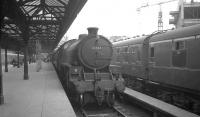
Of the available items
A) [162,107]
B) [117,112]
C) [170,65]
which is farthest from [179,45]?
[117,112]

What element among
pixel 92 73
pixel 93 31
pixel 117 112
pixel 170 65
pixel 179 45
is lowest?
pixel 117 112

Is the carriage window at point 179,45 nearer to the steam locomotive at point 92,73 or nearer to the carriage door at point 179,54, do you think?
the carriage door at point 179,54

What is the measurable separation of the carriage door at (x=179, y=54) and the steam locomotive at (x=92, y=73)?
7.48 feet

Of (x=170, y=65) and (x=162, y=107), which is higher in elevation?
(x=170, y=65)

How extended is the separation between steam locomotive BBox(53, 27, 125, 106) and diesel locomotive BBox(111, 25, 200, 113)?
1903mm

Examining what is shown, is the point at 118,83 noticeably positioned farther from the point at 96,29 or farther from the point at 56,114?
the point at 56,114

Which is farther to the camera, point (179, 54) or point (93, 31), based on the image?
point (93, 31)

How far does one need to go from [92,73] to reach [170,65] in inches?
123

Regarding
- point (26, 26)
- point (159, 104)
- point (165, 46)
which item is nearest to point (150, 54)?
point (165, 46)

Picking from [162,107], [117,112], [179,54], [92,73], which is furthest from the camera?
[92,73]

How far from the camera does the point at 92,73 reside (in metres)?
10.8

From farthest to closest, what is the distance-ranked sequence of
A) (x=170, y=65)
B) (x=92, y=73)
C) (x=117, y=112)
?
1. (x=92, y=73)
2. (x=170, y=65)
3. (x=117, y=112)

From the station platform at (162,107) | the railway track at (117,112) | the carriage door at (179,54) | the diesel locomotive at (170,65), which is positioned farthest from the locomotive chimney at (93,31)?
the carriage door at (179,54)

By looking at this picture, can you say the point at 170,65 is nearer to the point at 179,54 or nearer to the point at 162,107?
the point at 179,54
